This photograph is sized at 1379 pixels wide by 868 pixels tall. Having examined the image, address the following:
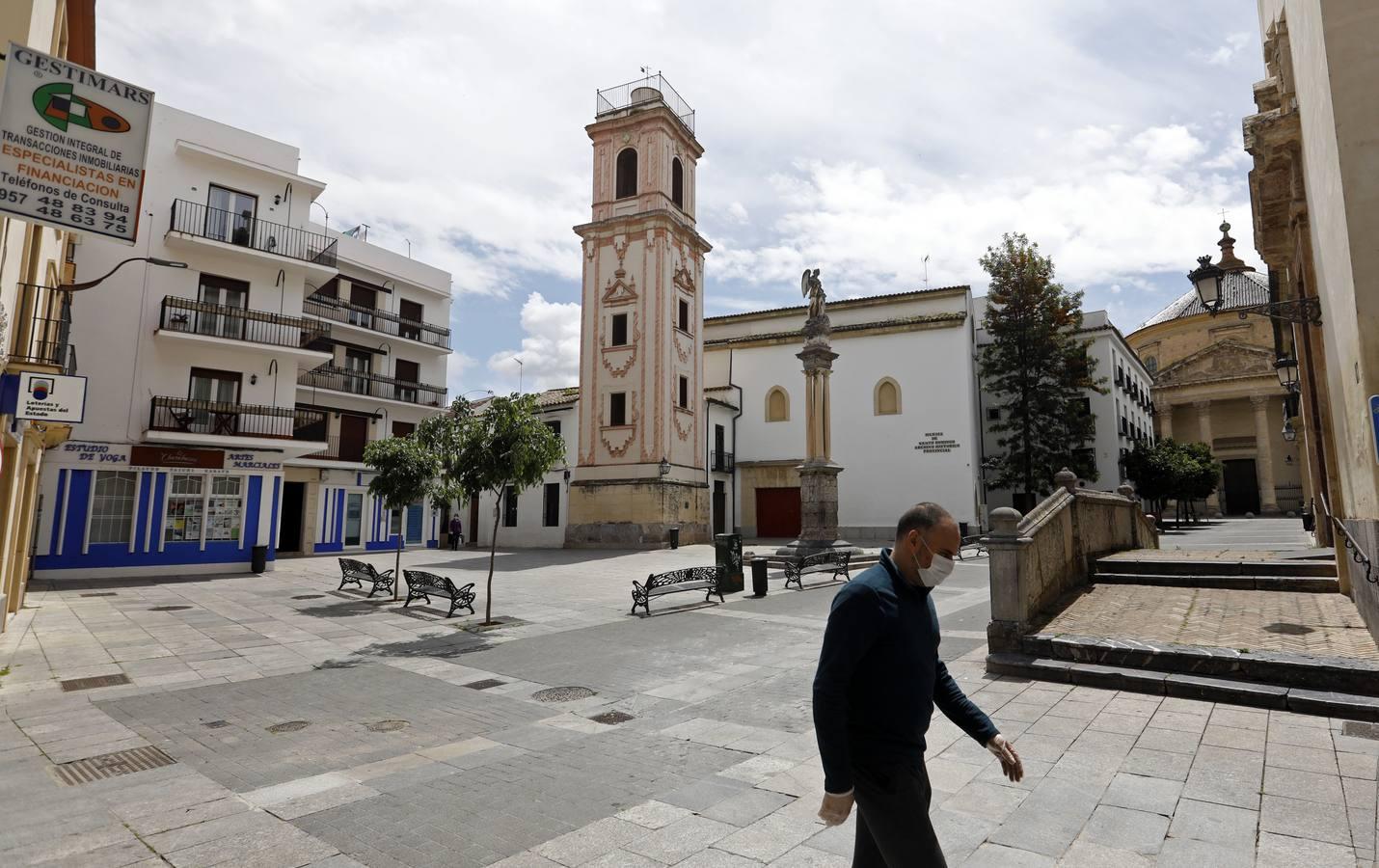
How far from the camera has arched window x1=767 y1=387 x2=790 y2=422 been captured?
124 feet

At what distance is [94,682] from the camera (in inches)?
310

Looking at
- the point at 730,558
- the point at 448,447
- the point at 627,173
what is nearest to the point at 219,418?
the point at 448,447

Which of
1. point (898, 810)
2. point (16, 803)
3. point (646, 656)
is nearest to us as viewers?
point (898, 810)

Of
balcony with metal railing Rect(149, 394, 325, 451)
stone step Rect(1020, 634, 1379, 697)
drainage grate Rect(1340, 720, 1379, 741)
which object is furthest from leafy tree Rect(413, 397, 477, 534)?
drainage grate Rect(1340, 720, 1379, 741)

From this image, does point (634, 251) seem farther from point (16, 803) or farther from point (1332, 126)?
point (16, 803)

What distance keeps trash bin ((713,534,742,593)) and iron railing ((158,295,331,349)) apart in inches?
642

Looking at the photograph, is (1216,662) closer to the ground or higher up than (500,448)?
closer to the ground

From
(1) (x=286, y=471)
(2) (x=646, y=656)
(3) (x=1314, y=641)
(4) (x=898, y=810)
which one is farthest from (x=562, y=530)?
(4) (x=898, y=810)

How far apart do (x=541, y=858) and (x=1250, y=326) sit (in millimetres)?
64836

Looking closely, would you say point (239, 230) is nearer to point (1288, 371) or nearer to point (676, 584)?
point (676, 584)

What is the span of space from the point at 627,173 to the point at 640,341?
27.2 ft

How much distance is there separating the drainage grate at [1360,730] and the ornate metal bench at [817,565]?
428 inches

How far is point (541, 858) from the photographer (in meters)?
3.68

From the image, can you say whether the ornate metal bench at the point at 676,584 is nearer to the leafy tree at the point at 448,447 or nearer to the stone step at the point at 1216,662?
the leafy tree at the point at 448,447
